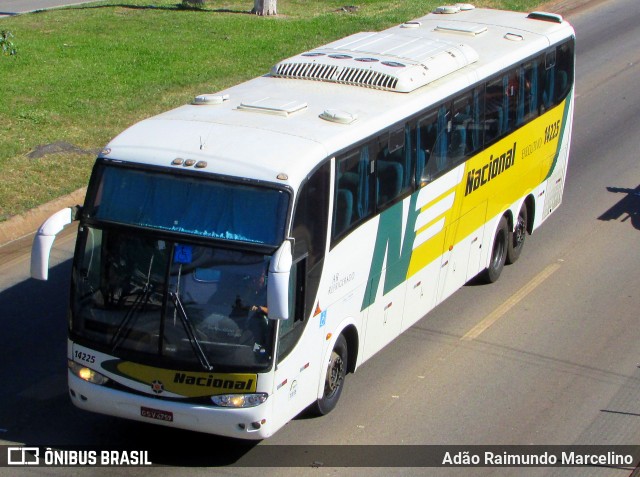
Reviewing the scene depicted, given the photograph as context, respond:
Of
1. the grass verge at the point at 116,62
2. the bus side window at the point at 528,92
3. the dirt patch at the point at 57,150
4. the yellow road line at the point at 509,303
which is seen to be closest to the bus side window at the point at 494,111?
the bus side window at the point at 528,92

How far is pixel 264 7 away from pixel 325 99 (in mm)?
18670

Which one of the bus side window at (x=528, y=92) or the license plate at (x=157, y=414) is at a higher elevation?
the bus side window at (x=528, y=92)

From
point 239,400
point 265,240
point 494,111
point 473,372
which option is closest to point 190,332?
point 239,400

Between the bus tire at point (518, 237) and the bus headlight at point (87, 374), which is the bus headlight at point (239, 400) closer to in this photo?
the bus headlight at point (87, 374)

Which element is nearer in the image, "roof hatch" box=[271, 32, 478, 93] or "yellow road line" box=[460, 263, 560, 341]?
"roof hatch" box=[271, 32, 478, 93]

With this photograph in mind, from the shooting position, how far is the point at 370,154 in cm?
1028

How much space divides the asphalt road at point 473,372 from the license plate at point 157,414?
549 millimetres

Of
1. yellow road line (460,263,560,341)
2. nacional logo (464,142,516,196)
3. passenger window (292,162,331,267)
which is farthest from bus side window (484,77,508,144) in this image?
passenger window (292,162,331,267)

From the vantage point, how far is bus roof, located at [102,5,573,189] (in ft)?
29.4

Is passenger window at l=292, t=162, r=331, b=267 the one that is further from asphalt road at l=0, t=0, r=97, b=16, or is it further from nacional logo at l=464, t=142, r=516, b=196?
asphalt road at l=0, t=0, r=97, b=16

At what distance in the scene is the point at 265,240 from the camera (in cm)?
856

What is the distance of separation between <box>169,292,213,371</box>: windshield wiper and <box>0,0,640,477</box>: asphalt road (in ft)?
3.75

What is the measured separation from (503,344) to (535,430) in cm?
210

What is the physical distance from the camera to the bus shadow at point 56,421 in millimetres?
9516
